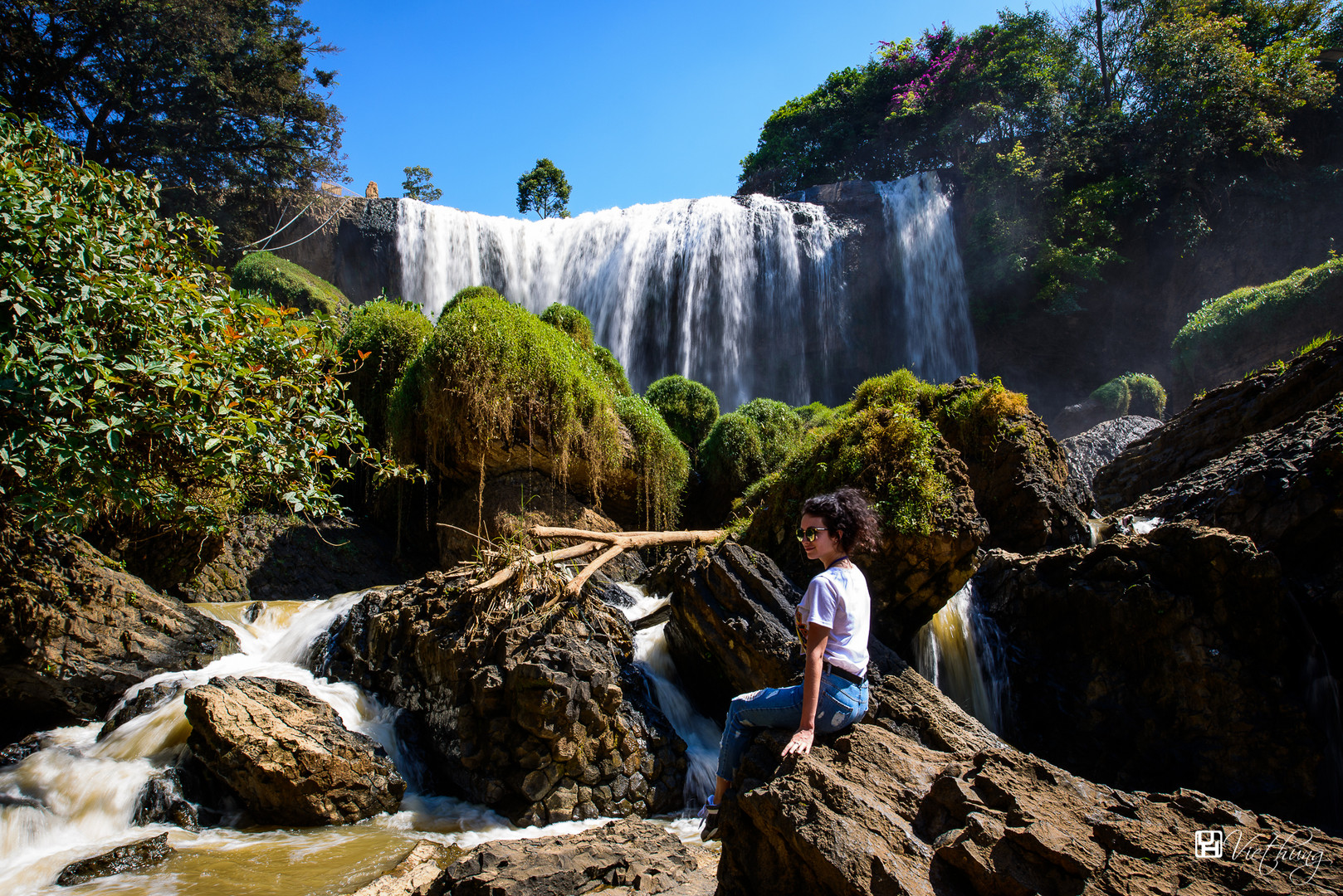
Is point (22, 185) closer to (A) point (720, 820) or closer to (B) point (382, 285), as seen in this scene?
(A) point (720, 820)

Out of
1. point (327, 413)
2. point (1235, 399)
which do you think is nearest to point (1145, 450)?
point (1235, 399)

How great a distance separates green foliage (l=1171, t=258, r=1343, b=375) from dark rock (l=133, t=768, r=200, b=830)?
21587 millimetres

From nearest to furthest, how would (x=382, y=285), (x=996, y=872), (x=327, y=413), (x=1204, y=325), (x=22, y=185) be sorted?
(x=996, y=872)
(x=22, y=185)
(x=327, y=413)
(x=1204, y=325)
(x=382, y=285)

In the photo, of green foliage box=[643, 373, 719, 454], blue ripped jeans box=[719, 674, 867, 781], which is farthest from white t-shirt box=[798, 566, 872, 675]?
green foliage box=[643, 373, 719, 454]

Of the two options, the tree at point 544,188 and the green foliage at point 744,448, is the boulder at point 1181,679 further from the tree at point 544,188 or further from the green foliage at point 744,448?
the tree at point 544,188

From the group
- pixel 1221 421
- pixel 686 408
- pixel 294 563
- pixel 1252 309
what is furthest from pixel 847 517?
pixel 1252 309

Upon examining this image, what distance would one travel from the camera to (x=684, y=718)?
601 centimetres

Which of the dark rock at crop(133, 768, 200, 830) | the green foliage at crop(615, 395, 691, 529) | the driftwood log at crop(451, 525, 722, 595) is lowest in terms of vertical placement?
the dark rock at crop(133, 768, 200, 830)

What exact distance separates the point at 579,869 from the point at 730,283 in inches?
717

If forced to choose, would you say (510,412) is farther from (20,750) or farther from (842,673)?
(842,673)

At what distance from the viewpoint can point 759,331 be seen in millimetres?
20234

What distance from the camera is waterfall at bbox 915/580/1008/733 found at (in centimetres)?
616

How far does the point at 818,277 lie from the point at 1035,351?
25.3ft

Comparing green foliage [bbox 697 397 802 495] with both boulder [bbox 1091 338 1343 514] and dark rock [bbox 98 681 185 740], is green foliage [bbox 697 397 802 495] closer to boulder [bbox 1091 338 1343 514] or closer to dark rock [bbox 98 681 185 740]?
boulder [bbox 1091 338 1343 514]
